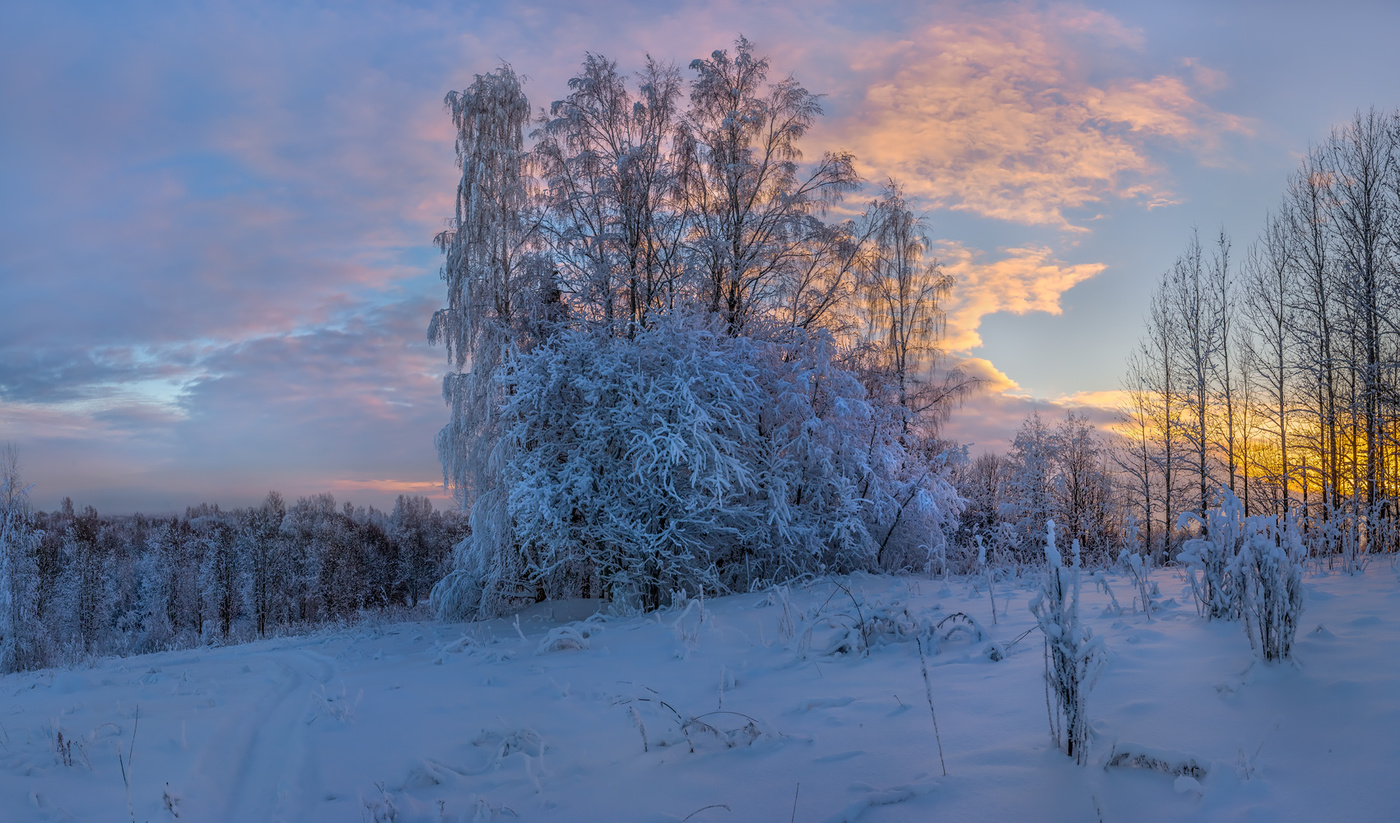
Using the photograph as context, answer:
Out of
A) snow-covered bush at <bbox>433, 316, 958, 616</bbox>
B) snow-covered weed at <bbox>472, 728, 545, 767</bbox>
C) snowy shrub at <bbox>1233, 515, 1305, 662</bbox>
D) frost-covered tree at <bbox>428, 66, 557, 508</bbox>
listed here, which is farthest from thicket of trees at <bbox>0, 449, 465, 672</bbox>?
snowy shrub at <bbox>1233, 515, 1305, 662</bbox>

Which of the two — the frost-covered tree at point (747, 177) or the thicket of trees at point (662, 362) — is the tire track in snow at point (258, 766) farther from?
the frost-covered tree at point (747, 177)

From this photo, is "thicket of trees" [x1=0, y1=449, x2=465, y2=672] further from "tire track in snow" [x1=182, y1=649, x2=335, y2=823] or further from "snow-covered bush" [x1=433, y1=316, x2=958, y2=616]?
"tire track in snow" [x1=182, y1=649, x2=335, y2=823]

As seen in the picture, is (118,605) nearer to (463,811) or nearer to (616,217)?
(616,217)

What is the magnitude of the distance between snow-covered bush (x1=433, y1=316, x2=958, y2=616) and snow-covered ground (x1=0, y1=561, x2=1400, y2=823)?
Answer: 4.10m

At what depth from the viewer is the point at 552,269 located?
1364 centimetres

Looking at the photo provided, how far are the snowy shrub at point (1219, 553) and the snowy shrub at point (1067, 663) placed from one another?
204cm

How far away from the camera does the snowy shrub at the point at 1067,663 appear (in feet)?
8.18

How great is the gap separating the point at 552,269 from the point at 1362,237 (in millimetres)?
21406

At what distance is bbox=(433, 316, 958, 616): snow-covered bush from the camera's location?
33.5ft

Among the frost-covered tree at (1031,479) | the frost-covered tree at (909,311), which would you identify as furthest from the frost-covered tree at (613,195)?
the frost-covered tree at (1031,479)

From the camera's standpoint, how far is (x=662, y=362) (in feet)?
36.1

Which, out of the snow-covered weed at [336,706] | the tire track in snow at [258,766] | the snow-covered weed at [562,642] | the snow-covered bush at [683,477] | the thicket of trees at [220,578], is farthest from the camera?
the thicket of trees at [220,578]

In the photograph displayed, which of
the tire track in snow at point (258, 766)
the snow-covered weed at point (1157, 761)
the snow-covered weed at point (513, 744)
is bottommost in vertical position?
the tire track in snow at point (258, 766)

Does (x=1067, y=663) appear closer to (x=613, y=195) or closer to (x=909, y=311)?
(x=613, y=195)
